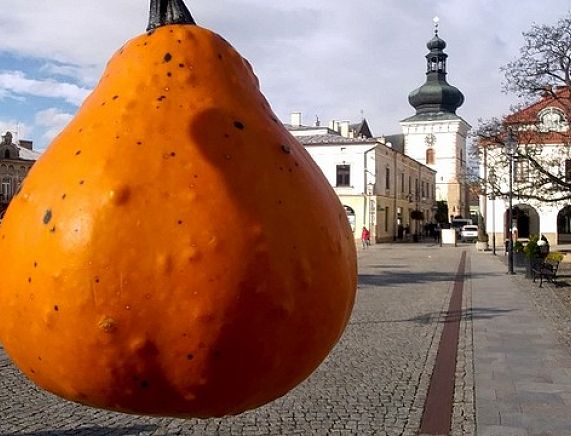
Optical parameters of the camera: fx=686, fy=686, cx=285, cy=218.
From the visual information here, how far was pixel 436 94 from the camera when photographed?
86500mm

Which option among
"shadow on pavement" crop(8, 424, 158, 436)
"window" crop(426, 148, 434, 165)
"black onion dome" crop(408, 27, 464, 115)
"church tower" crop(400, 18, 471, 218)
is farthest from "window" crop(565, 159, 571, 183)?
"black onion dome" crop(408, 27, 464, 115)

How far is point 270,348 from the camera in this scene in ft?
3.61

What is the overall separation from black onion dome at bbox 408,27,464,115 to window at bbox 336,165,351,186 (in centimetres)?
3597

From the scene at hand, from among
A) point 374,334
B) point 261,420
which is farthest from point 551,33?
point 261,420

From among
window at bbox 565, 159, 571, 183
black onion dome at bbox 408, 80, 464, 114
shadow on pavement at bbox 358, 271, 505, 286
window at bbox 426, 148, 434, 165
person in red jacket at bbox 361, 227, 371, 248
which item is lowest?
shadow on pavement at bbox 358, 271, 505, 286

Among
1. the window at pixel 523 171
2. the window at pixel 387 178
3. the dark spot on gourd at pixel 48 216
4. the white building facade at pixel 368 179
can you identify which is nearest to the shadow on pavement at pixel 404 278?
the window at pixel 523 171

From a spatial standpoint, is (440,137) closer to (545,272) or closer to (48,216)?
(545,272)

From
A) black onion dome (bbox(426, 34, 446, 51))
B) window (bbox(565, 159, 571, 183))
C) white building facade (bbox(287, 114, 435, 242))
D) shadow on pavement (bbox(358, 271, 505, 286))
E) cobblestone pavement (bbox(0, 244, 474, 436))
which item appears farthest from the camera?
black onion dome (bbox(426, 34, 446, 51))

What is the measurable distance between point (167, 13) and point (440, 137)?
3315 inches

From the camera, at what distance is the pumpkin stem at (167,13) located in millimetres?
1366

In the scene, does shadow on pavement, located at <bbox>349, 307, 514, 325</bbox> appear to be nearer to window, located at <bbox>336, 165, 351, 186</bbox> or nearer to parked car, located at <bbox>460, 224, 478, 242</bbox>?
window, located at <bbox>336, 165, 351, 186</bbox>

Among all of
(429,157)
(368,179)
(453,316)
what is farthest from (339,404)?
(429,157)

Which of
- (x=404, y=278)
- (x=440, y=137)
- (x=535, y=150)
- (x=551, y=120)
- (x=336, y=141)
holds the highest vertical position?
(x=440, y=137)

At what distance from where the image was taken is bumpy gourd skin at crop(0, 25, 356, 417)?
3.46 feet
